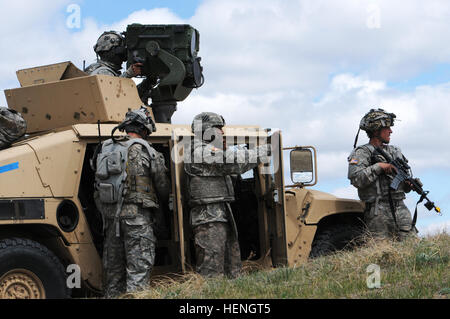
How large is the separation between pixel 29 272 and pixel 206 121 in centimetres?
242

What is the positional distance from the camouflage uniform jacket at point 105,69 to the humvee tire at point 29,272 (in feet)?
8.71

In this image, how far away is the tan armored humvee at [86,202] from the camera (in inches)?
270

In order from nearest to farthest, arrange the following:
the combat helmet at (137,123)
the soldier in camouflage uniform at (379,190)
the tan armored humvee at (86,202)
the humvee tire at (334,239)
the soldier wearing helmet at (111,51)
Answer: the tan armored humvee at (86,202) < the combat helmet at (137,123) < the humvee tire at (334,239) < the soldier in camouflage uniform at (379,190) < the soldier wearing helmet at (111,51)

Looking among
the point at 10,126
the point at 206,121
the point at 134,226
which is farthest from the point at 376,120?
the point at 10,126

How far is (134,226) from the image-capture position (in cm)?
707

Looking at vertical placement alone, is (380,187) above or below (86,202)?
above

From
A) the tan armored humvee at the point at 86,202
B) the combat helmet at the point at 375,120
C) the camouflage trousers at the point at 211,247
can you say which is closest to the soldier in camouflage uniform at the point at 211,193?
the camouflage trousers at the point at 211,247

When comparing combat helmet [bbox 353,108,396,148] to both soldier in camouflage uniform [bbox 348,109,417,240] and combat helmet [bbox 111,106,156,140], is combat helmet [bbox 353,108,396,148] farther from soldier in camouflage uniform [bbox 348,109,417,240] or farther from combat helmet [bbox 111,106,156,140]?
combat helmet [bbox 111,106,156,140]

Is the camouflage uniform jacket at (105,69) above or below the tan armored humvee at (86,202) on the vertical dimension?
above

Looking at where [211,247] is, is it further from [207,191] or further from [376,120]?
[376,120]

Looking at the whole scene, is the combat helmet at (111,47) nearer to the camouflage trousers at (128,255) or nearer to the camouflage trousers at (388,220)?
the camouflage trousers at (128,255)

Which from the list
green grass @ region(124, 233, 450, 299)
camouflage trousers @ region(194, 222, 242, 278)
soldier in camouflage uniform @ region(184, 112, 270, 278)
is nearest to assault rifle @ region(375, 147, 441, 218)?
green grass @ region(124, 233, 450, 299)

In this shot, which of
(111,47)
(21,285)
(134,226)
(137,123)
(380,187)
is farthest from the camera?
(111,47)
